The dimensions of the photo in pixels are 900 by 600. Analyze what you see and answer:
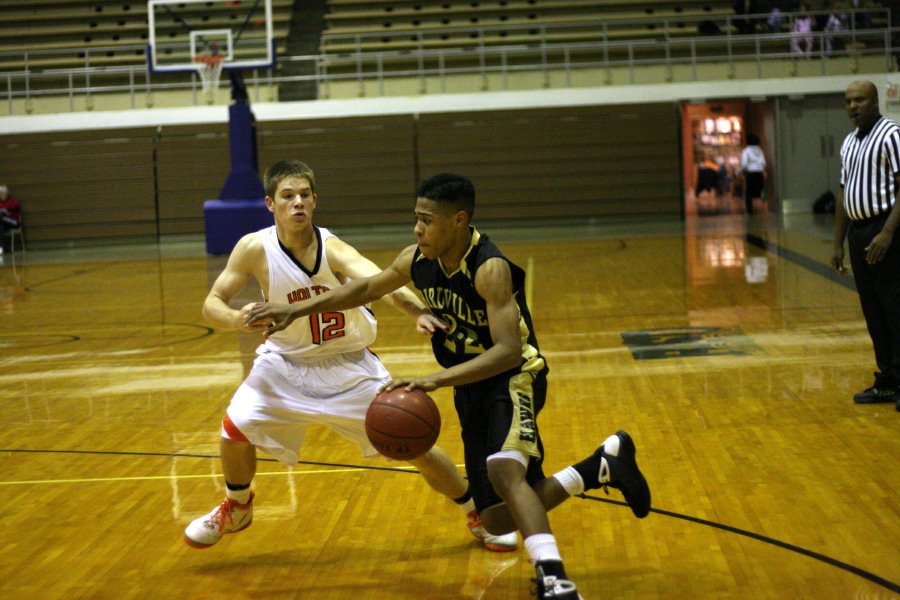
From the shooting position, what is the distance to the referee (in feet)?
17.8

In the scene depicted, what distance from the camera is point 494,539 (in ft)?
12.3

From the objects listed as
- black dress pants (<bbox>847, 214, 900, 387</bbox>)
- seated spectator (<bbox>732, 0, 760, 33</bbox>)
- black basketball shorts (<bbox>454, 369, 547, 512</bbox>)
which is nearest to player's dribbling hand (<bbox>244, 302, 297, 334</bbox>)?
black basketball shorts (<bbox>454, 369, 547, 512</bbox>)

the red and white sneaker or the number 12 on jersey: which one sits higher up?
the number 12 on jersey

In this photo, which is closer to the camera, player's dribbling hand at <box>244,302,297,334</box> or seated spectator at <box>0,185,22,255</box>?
player's dribbling hand at <box>244,302,297,334</box>

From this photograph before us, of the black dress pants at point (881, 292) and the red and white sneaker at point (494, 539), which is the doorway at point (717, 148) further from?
the red and white sneaker at point (494, 539)

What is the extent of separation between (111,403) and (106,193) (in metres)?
16.2

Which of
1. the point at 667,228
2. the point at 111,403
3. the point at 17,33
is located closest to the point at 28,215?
the point at 17,33

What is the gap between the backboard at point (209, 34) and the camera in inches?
668

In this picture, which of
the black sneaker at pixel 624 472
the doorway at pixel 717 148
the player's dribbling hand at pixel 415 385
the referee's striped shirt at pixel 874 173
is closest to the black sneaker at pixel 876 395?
the referee's striped shirt at pixel 874 173

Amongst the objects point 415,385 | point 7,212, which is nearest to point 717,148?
point 7,212

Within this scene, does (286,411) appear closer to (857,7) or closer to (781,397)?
(781,397)

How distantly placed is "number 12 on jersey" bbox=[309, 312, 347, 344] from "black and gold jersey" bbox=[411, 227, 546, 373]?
0.53 metres

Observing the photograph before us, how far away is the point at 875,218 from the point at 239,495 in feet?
11.7

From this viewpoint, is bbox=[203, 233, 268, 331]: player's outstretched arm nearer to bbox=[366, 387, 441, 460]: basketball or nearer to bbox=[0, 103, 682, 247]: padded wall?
bbox=[366, 387, 441, 460]: basketball
